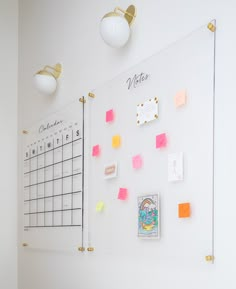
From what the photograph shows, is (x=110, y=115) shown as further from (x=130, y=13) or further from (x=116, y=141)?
(x=130, y=13)

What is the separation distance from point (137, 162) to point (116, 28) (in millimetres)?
589

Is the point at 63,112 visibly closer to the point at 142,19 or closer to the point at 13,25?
the point at 142,19

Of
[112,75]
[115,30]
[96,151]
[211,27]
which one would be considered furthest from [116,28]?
[96,151]

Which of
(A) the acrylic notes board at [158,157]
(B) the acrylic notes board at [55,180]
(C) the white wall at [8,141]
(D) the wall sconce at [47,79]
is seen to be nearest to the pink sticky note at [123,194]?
(A) the acrylic notes board at [158,157]

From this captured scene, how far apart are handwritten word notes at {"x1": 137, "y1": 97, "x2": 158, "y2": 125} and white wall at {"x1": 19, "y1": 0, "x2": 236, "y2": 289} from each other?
0.22m

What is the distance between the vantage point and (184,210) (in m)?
1.44

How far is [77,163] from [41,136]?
529mm

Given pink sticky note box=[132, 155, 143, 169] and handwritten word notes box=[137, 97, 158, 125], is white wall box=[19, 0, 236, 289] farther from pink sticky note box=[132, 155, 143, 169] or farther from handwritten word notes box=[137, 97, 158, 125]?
pink sticky note box=[132, 155, 143, 169]

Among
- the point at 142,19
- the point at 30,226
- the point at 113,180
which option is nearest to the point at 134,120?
Answer: the point at 113,180

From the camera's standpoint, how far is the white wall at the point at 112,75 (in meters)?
1.31

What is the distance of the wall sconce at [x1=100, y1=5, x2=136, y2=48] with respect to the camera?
5.73ft

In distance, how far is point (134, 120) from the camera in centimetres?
177

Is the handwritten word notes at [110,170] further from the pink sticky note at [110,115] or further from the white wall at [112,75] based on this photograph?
the white wall at [112,75]

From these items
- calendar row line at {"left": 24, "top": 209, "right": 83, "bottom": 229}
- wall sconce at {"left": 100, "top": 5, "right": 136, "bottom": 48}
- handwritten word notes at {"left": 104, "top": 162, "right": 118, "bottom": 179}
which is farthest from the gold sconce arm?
calendar row line at {"left": 24, "top": 209, "right": 83, "bottom": 229}
